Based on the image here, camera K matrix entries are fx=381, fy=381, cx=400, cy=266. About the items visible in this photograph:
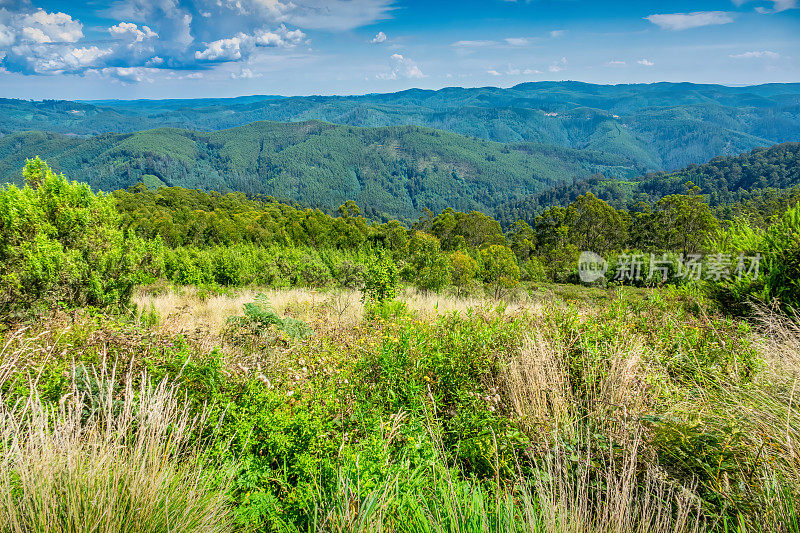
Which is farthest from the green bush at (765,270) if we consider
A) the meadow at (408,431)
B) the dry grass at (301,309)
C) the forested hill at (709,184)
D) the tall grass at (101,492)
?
the forested hill at (709,184)

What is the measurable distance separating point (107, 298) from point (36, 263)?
97 cm

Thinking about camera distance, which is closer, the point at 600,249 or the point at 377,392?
the point at 377,392

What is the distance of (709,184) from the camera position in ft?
406

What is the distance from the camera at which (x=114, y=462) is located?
200 centimetres

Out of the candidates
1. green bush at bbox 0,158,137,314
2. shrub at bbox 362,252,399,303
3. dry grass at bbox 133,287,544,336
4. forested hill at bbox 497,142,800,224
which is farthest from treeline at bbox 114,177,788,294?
forested hill at bbox 497,142,800,224

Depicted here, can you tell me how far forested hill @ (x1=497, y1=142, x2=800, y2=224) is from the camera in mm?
109425

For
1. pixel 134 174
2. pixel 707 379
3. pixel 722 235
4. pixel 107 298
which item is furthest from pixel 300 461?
pixel 134 174

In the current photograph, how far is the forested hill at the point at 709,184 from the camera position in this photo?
→ 359ft

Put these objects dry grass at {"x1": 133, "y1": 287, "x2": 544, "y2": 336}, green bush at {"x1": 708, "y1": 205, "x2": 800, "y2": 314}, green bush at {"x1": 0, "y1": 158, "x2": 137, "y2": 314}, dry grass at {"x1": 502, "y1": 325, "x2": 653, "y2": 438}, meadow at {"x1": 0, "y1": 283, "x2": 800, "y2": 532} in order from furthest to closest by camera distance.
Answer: dry grass at {"x1": 133, "y1": 287, "x2": 544, "y2": 336} < green bush at {"x1": 0, "y1": 158, "x2": 137, "y2": 314} < green bush at {"x1": 708, "y1": 205, "x2": 800, "y2": 314} < dry grass at {"x1": 502, "y1": 325, "x2": 653, "y2": 438} < meadow at {"x1": 0, "y1": 283, "x2": 800, "y2": 532}

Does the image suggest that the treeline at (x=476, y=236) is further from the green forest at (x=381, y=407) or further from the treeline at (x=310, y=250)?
the green forest at (x=381, y=407)

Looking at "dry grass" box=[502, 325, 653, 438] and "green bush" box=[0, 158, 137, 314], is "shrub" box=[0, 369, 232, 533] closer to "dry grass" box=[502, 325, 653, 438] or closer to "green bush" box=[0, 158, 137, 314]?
"dry grass" box=[502, 325, 653, 438]

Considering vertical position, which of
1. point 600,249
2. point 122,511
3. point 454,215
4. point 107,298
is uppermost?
point 122,511

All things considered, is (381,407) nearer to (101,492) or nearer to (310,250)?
(101,492)

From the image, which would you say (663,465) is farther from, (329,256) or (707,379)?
(329,256)
